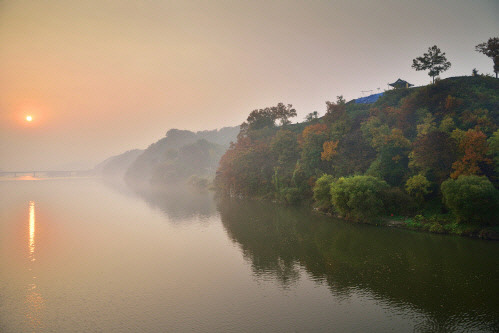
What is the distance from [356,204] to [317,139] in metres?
24.6

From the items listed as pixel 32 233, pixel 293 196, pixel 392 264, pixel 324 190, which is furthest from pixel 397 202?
pixel 32 233

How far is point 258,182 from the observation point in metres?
78.2

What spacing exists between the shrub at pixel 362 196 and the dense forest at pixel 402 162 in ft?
0.47

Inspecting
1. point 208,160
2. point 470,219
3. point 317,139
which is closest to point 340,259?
point 470,219

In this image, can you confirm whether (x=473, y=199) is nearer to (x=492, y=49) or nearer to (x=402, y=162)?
(x=402, y=162)

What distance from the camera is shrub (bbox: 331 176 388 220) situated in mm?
43188

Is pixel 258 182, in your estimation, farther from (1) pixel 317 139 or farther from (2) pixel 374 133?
(2) pixel 374 133

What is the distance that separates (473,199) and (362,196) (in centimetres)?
1303

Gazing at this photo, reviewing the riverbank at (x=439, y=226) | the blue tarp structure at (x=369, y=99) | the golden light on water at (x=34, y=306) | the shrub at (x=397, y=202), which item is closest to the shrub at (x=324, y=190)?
the riverbank at (x=439, y=226)

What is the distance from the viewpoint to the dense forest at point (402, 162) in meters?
38.2

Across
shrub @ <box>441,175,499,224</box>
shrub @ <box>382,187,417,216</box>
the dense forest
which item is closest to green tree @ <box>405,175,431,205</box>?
the dense forest

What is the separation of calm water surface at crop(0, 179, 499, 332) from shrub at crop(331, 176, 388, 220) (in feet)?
8.18

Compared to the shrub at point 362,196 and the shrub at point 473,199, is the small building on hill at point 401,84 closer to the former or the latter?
the shrub at point 362,196

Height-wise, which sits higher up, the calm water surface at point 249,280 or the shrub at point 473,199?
the shrub at point 473,199
